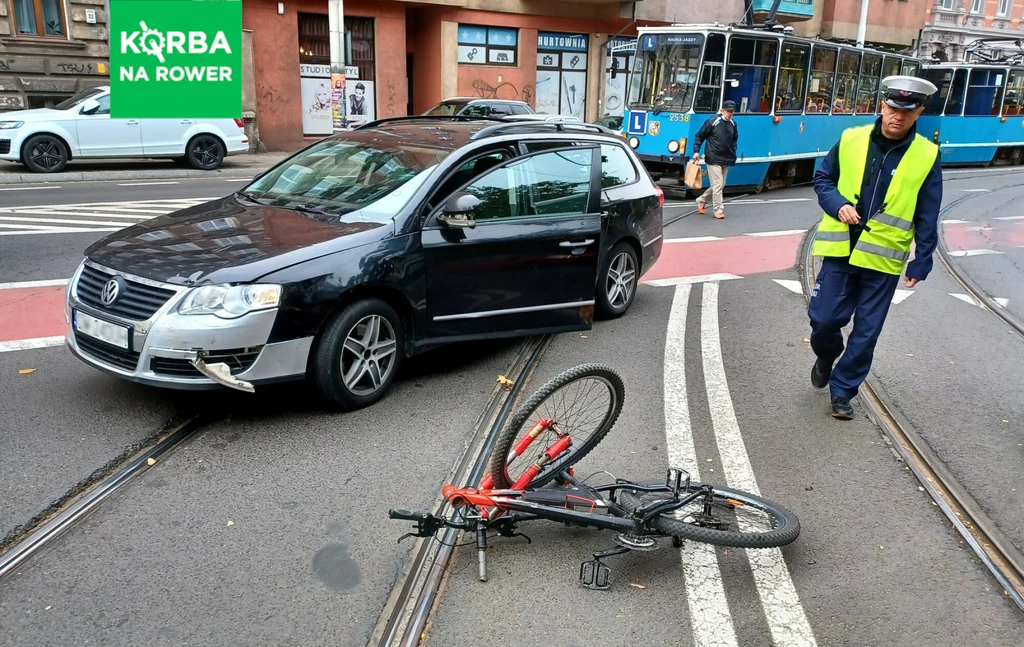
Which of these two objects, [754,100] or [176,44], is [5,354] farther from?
[754,100]

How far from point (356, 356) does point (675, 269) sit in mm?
5611

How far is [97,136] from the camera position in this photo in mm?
17000

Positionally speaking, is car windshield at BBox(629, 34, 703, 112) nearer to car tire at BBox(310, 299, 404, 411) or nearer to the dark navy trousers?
the dark navy trousers

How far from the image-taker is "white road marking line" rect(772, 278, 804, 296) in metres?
9.02

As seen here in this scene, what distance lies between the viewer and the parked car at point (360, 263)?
14.9 feet

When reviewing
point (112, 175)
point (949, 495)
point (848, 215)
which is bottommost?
point (949, 495)

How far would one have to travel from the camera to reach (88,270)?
16.2 feet

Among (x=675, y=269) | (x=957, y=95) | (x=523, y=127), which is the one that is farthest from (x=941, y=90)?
(x=523, y=127)

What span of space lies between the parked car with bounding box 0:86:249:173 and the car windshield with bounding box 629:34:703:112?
8.89 metres

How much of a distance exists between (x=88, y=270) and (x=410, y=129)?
256 cm

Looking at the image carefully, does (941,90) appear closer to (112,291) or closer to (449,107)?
(449,107)

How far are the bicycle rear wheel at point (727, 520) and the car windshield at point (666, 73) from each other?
13374mm

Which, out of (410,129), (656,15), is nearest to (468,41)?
(656,15)

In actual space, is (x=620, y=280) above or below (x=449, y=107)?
below
